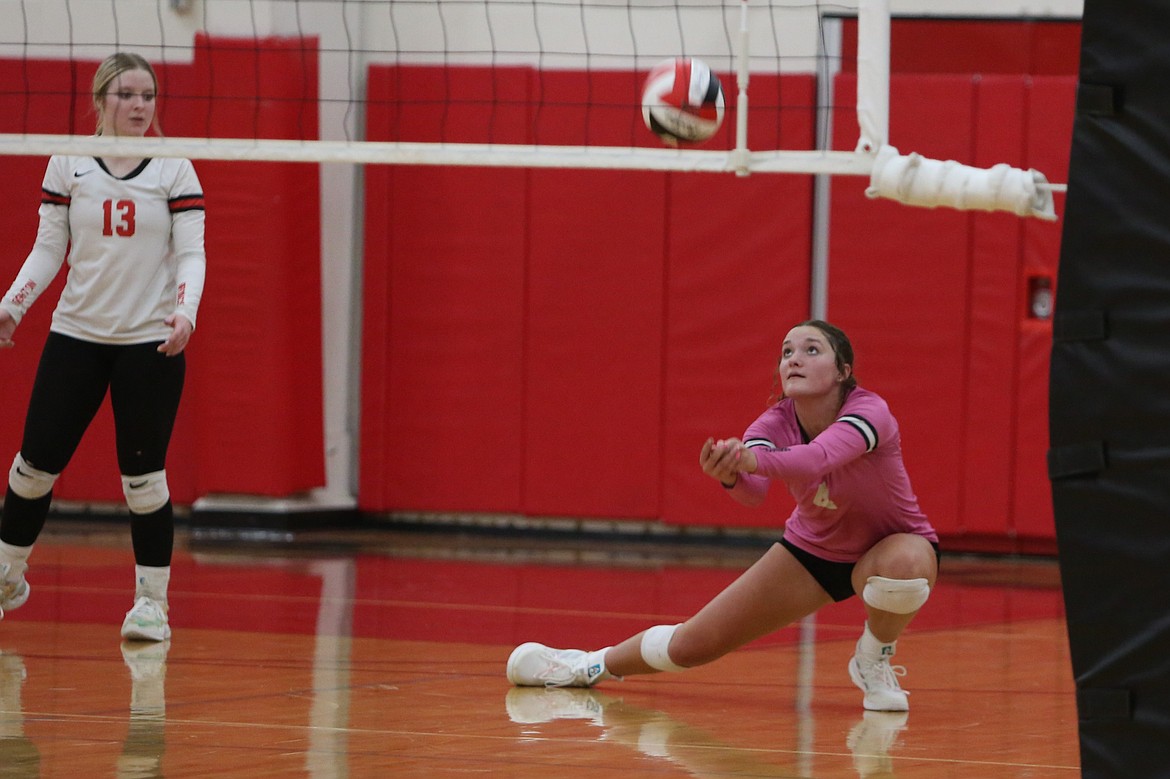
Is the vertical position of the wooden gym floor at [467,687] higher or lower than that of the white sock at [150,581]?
lower

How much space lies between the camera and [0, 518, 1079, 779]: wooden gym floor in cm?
342

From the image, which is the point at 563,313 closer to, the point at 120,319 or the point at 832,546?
the point at 120,319

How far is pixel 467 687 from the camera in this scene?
4.42 m

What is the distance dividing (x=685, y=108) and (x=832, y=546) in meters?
1.29

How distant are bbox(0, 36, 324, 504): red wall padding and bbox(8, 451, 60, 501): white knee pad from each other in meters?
4.28

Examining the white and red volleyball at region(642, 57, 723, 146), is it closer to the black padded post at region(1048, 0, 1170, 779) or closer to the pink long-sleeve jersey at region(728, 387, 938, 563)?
the pink long-sleeve jersey at region(728, 387, 938, 563)

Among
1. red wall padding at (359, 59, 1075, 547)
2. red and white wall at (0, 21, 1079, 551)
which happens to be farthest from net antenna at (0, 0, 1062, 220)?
red wall padding at (359, 59, 1075, 547)

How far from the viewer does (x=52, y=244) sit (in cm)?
515

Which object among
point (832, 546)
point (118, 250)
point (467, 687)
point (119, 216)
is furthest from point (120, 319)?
point (832, 546)

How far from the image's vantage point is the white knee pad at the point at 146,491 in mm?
5095

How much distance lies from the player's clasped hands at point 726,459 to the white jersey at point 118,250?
190 centimetres

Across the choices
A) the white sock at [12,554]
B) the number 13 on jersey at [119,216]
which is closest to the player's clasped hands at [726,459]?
the number 13 on jersey at [119,216]

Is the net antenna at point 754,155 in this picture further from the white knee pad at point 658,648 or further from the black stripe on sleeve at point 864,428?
the white knee pad at point 658,648

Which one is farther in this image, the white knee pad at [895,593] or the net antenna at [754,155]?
the white knee pad at [895,593]
